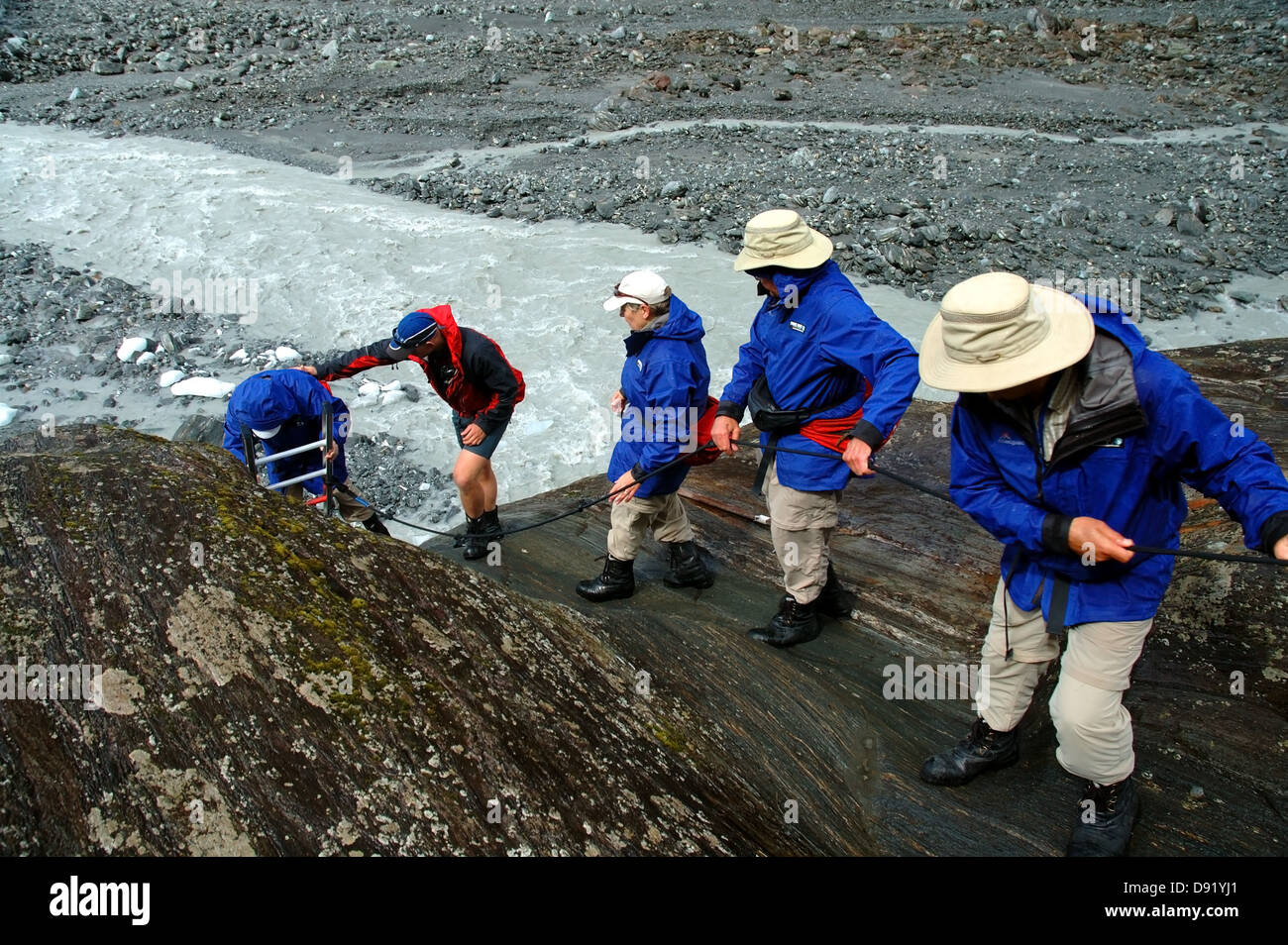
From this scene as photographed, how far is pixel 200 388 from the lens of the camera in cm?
1241

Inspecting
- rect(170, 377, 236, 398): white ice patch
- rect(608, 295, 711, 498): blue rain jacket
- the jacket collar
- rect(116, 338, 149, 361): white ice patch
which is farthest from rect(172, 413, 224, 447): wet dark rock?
the jacket collar

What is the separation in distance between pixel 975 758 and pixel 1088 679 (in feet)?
2.53

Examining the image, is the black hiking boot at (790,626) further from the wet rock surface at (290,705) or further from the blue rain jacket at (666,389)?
the wet rock surface at (290,705)

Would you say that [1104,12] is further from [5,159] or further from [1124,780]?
[1124,780]

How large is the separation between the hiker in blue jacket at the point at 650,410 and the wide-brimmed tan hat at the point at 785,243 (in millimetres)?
625

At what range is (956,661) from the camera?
507 cm

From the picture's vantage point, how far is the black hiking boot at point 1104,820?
3510 mm

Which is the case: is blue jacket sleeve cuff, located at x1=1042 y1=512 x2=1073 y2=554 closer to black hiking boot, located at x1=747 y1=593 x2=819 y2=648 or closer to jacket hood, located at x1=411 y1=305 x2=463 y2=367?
black hiking boot, located at x1=747 y1=593 x2=819 y2=648

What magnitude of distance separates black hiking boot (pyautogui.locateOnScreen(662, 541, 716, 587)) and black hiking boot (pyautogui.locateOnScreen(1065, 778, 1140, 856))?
282 cm

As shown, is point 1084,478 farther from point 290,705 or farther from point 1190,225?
point 1190,225

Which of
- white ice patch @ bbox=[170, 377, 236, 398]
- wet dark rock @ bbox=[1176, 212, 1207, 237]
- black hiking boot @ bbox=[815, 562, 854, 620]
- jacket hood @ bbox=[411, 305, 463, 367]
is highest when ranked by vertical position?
jacket hood @ bbox=[411, 305, 463, 367]

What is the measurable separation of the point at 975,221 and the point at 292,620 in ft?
49.8

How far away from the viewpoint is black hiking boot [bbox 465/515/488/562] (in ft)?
22.4
